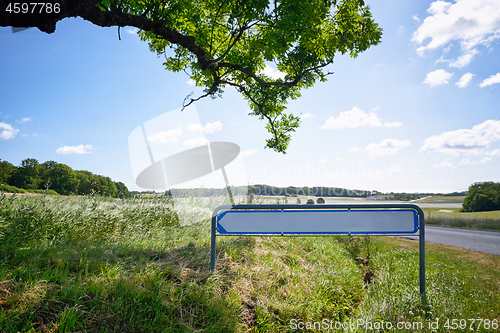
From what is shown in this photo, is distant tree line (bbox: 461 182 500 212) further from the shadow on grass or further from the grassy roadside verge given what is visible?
the shadow on grass

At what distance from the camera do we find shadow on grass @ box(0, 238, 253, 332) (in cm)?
208

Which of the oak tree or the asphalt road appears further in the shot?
the asphalt road

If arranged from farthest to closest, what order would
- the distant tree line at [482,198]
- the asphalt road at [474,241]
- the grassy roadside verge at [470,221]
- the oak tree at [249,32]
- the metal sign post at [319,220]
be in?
the distant tree line at [482,198]
the grassy roadside verge at [470,221]
the asphalt road at [474,241]
the oak tree at [249,32]
the metal sign post at [319,220]

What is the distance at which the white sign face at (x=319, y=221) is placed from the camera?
3.06 m

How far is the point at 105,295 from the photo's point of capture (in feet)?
7.66

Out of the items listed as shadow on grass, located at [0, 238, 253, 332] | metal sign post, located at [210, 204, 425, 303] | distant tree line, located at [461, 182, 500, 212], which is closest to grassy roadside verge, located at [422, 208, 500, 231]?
distant tree line, located at [461, 182, 500, 212]

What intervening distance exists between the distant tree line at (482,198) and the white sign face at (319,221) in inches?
1107

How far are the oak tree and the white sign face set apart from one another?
12.7 ft

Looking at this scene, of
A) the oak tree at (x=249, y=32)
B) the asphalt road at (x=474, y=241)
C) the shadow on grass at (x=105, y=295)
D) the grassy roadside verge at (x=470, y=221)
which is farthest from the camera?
the grassy roadside verge at (x=470, y=221)

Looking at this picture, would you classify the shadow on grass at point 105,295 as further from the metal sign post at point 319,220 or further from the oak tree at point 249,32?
the oak tree at point 249,32

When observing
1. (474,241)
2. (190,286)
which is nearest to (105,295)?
(190,286)

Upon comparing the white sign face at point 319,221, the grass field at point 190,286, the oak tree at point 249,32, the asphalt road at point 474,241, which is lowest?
the asphalt road at point 474,241

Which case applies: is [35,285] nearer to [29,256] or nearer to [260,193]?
[29,256]

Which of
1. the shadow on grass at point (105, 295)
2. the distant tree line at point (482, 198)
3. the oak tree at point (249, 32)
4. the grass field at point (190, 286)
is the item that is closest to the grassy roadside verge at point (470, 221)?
the distant tree line at point (482, 198)
